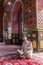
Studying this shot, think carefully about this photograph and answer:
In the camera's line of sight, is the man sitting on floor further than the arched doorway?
No

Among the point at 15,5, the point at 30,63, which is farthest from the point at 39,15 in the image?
the point at 15,5

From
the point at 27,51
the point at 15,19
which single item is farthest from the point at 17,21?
the point at 27,51

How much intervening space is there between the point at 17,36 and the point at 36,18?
4.99 metres

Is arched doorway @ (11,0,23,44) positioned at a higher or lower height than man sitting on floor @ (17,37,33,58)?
higher

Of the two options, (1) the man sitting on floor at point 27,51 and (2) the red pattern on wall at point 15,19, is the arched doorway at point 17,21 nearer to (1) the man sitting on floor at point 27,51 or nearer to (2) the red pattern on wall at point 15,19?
(2) the red pattern on wall at point 15,19

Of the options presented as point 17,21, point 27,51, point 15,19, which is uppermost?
point 15,19

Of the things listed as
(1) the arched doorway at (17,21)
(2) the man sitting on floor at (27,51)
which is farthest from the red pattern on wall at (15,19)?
(2) the man sitting on floor at (27,51)

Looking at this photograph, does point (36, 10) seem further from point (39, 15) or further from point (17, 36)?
point (17, 36)

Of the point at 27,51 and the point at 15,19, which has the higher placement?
the point at 15,19

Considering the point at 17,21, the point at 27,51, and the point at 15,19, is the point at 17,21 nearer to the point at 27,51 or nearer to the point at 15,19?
the point at 15,19

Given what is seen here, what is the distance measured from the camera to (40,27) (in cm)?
750

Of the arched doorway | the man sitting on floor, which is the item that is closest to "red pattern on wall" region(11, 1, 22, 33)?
the arched doorway

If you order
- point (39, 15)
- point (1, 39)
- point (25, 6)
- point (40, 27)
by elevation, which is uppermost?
point (25, 6)

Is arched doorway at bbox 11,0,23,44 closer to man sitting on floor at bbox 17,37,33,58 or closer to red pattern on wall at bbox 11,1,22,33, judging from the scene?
red pattern on wall at bbox 11,1,22,33
